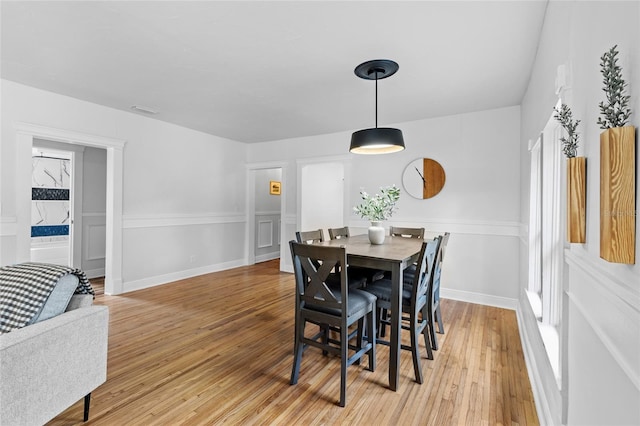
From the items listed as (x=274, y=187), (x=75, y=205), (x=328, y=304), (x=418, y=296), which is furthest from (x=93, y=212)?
(x=418, y=296)

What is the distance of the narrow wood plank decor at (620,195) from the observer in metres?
0.68

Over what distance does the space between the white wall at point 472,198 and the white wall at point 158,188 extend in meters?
2.80

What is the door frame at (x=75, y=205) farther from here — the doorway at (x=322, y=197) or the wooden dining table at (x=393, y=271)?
the wooden dining table at (x=393, y=271)

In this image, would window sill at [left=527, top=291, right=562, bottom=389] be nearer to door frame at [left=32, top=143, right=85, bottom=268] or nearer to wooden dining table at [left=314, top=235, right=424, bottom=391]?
wooden dining table at [left=314, top=235, right=424, bottom=391]

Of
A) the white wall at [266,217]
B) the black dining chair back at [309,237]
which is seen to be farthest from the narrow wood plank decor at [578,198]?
the white wall at [266,217]

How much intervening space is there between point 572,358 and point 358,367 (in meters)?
1.43

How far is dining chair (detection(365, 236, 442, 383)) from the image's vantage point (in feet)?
7.13

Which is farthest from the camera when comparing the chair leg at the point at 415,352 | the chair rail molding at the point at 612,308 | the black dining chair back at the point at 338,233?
the black dining chair back at the point at 338,233

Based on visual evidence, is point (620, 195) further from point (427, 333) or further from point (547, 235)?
point (427, 333)

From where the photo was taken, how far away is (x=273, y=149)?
5.82 m

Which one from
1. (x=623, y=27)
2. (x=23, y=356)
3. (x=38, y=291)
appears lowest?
(x=23, y=356)

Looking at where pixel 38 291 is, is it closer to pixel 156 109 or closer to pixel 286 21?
pixel 286 21

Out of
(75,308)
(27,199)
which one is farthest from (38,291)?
(27,199)

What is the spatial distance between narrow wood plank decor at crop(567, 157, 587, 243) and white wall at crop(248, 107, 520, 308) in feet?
9.94
